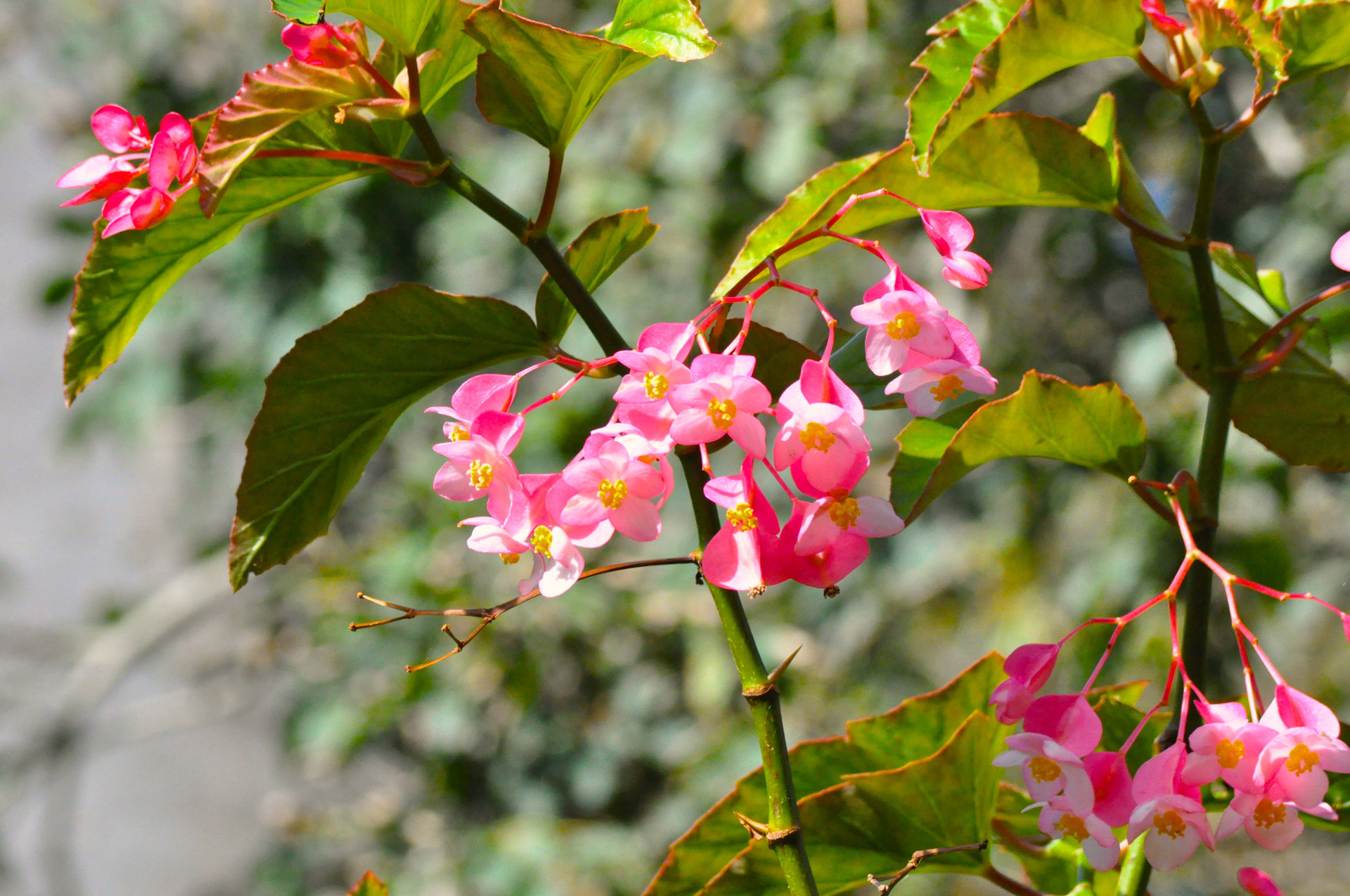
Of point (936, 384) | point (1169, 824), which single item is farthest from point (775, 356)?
point (1169, 824)

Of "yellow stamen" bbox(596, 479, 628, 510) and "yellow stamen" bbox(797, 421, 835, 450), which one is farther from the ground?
"yellow stamen" bbox(797, 421, 835, 450)

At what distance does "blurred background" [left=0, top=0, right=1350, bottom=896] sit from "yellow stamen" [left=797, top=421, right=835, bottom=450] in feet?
3.48

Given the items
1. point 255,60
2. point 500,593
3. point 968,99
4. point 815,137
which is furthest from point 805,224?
point 255,60

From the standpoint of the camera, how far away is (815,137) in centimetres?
144

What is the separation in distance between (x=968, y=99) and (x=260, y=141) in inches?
6.4

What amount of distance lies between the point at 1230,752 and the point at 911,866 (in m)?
0.08

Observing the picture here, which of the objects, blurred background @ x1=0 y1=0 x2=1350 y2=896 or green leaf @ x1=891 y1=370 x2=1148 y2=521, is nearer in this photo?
green leaf @ x1=891 y1=370 x2=1148 y2=521

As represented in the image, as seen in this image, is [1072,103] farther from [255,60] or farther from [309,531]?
[309,531]

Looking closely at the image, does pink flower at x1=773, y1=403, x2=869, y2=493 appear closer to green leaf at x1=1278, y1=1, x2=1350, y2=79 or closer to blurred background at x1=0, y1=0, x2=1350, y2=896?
green leaf at x1=1278, y1=1, x2=1350, y2=79

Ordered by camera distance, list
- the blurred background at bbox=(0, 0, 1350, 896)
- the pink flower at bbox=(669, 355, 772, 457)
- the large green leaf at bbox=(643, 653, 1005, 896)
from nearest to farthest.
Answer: the pink flower at bbox=(669, 355, 772, 457) < the large green leaf at bbox=(643, 653, 1005, 896) < the blurred background at bbox=(0, 0, 1350, 896)

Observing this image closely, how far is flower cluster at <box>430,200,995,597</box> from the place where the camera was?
223 mm

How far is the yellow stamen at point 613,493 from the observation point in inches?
9.2

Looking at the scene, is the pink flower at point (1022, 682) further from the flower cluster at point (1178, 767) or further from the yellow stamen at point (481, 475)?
the yellow stamen at point (481, 475)

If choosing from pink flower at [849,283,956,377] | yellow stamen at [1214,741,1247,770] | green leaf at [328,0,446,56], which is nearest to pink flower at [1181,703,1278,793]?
yellow stamen at [1214,741,1247,770]
